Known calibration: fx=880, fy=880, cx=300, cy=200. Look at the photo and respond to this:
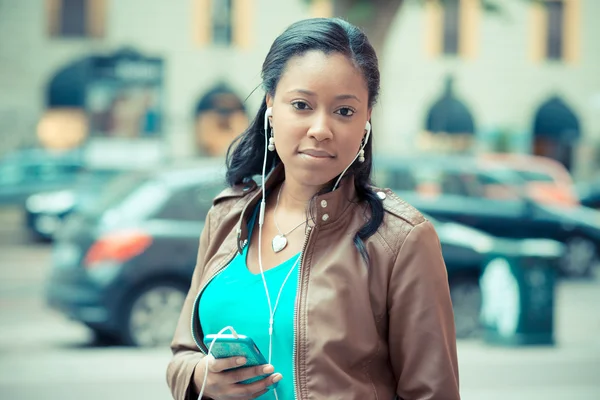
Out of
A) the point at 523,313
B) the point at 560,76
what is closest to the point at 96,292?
the point at 523,313

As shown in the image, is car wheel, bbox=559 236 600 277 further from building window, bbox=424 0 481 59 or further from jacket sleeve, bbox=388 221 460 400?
building window, bbox=424 0 481 59

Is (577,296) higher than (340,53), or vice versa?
(340,53)

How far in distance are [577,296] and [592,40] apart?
17876 mm

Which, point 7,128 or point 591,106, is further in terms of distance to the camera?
point 591,106

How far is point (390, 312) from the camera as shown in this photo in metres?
1.98

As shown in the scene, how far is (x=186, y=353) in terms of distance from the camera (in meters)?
2.32

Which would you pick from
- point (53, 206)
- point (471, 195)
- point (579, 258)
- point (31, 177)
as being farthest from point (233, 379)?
point (31, 177)

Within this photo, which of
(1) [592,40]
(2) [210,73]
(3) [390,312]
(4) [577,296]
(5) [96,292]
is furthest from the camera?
(1) [592,40]

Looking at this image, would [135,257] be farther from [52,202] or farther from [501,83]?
[501,83]

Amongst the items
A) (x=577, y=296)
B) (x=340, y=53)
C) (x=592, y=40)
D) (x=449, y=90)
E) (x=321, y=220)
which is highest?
(x=592, y=40)

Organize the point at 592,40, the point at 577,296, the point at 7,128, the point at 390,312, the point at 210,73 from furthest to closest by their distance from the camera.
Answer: the point at 592,40 < the point at 210,73 < the point at 7,128 < the point at 577,296 < the point at 390,312

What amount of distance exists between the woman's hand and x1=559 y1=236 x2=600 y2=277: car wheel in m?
12.4

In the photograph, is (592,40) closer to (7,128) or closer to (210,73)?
(210,73)

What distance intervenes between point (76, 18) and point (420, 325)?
25.4 m
